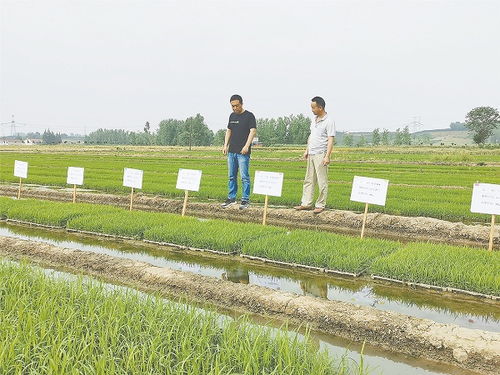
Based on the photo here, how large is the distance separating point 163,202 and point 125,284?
5196 millimetres

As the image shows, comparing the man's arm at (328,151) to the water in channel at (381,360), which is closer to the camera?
the water in channel at (381,360)

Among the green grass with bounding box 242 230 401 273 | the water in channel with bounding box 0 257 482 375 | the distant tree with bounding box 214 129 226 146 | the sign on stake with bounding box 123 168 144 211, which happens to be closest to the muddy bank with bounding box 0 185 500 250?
the sign on stake with bounding box 123 168 144 211

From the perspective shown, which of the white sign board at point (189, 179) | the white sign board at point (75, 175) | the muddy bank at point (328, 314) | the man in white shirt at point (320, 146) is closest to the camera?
the muddy bank at point (328, 314)

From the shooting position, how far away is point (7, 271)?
3355 millimetres

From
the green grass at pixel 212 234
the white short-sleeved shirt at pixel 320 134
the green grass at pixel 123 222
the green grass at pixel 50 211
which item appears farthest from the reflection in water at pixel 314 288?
the green grass at pixel 50 211

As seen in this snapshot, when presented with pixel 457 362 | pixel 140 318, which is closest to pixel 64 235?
pixel 140 318

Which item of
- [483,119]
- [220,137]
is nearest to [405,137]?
[483,119]

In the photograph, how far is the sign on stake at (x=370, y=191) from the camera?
5684 millimetres

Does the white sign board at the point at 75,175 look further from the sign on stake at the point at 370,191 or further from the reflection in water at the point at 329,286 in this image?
the sign on stake at the point at 370,191

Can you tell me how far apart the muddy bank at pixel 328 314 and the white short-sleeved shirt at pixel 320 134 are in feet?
12.1

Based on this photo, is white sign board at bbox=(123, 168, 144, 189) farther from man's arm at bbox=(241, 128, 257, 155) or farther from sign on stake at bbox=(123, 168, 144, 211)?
man's arm at bbox=(241, 128, 257, 155)

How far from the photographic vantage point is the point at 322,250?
4.48 metres

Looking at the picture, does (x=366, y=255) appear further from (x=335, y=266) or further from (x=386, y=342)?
(x=386, y=342)

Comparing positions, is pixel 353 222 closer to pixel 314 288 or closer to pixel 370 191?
pixel 370 191
